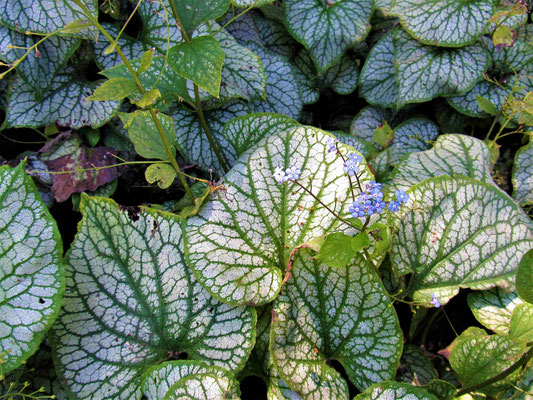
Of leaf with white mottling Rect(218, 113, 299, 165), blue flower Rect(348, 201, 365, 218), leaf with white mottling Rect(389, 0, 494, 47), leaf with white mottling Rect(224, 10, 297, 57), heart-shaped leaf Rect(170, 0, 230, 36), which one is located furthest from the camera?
leaf with white mottling Rect(224, 10, 297, 57)

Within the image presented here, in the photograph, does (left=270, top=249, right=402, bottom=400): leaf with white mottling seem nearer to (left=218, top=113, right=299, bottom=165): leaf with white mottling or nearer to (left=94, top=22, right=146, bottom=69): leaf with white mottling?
(left=218, top=113, right=299, bottom=165): leaf with white mottling

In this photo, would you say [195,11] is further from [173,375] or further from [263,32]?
[173,375]

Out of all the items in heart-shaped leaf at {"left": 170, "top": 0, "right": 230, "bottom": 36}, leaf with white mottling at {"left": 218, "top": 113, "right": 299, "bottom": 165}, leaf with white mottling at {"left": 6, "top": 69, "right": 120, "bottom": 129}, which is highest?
heart-shaped leaf at {"left": 170, "top": 0, "right": 230, "bottom": 36}

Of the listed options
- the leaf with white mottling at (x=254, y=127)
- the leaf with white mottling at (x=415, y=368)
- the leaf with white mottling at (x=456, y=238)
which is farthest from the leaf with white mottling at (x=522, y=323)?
the leaf with white mottling at (x=254, y=127)

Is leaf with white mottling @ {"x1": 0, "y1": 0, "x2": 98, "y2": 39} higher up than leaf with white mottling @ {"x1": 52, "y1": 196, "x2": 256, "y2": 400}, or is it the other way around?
leaf with white mottling @ {"x1": 0, "y1": 0, "x2": 98, "y2": 39}

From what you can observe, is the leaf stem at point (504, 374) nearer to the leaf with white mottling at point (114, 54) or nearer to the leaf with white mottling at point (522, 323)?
the leaf with white mottling at point (522, 323)

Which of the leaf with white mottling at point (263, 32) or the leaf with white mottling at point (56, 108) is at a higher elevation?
the leaf with white mottling at point (263, 32)

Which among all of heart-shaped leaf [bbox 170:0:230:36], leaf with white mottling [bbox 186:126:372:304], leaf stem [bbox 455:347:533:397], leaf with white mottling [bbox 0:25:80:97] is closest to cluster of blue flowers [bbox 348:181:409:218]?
leaf with white mottling [bbox 186:126:372:304]

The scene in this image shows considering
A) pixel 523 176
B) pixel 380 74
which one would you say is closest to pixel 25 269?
pixel 380 74
